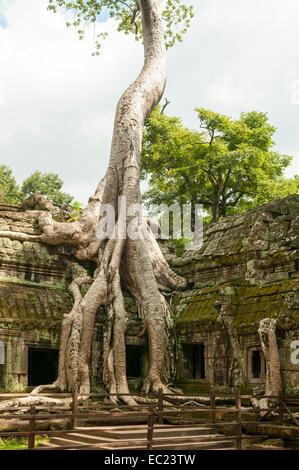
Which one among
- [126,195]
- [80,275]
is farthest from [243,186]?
[80,275]

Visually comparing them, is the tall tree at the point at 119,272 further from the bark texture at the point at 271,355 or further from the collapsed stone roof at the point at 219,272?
the bark texture at the point at 271,355

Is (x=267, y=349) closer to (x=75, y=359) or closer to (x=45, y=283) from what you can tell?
(x=75, y=359)

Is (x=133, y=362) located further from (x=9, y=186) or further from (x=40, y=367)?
(x=9, y=186)

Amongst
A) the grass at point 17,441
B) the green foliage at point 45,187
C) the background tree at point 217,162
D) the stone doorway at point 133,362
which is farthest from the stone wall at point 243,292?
the green foliage at point 45,187

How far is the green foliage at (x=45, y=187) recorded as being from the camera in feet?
93.2

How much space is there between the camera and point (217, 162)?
1930cm

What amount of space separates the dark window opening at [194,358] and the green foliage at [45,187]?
1723 centimetres

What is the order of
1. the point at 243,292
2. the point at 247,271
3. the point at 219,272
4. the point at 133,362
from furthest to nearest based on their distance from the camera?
the point at 133,362 → the point at 219,272 → the point at 247,271 → the point at 243,292

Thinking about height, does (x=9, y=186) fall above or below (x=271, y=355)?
above

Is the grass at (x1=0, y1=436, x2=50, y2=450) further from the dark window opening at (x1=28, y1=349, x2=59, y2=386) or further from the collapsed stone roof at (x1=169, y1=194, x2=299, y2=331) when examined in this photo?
the dark window opening at (x1=28, y1=349, x2=59, y2=386)

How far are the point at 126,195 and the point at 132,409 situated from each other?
483 centimetres

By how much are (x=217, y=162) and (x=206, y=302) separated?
859 cm

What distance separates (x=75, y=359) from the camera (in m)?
10.9

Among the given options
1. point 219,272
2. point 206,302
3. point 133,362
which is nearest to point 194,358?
point 206,302
